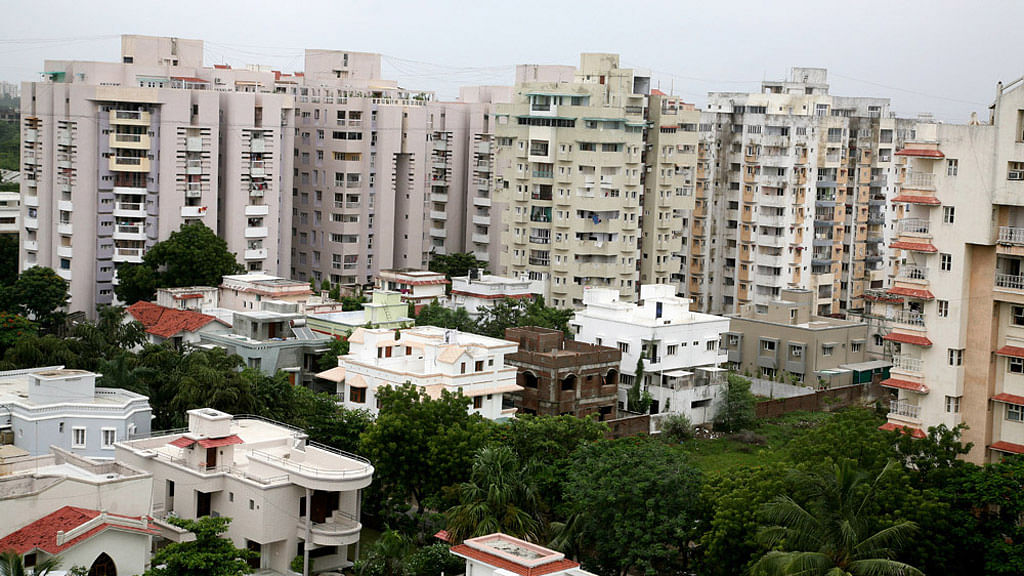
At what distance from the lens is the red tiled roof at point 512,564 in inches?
1045

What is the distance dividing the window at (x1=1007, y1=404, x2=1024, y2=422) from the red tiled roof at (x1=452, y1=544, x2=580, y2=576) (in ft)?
41.9

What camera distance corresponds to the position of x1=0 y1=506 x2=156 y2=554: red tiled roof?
94.2 feet

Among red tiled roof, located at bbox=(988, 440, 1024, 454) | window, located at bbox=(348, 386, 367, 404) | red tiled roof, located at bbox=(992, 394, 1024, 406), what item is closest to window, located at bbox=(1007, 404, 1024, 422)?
red tiled roof, located at bbox=(992, 394, 1024, 406)

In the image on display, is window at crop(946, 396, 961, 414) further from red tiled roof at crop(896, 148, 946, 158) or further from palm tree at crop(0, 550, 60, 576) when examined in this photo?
palm tree at crop(0, 550, 60, 576)

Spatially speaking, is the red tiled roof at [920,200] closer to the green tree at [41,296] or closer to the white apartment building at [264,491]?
the white apartment building at [264,491]

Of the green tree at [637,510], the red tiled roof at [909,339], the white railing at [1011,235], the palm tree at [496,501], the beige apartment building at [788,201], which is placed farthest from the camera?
the beige apartment building at [788,201]

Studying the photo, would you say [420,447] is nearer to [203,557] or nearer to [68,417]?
[203,557]

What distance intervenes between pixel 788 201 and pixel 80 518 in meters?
46.9

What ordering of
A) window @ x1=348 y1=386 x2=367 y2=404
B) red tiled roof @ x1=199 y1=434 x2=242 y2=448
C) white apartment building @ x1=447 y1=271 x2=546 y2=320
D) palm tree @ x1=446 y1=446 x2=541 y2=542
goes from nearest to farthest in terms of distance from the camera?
palm tree @ x1=446 y1=446 x2=541 y2=542
red tiled roof @ x1=199 y1=434 x2=242 y2=448
window @ x1=348 y1=386 x2=367 y2=404
white apartment building @ x1=447 y1=271 x2=546 y2=320

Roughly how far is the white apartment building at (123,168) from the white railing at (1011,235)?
39104 millimetres

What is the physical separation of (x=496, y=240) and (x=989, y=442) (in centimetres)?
4371

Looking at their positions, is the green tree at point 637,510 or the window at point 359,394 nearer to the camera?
the green tree at point 637,510

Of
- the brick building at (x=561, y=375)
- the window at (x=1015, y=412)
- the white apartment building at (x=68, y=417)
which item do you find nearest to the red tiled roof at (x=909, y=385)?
the window at (x=1015, y=412)

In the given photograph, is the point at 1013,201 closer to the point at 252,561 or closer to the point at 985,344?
the point at 985,344
